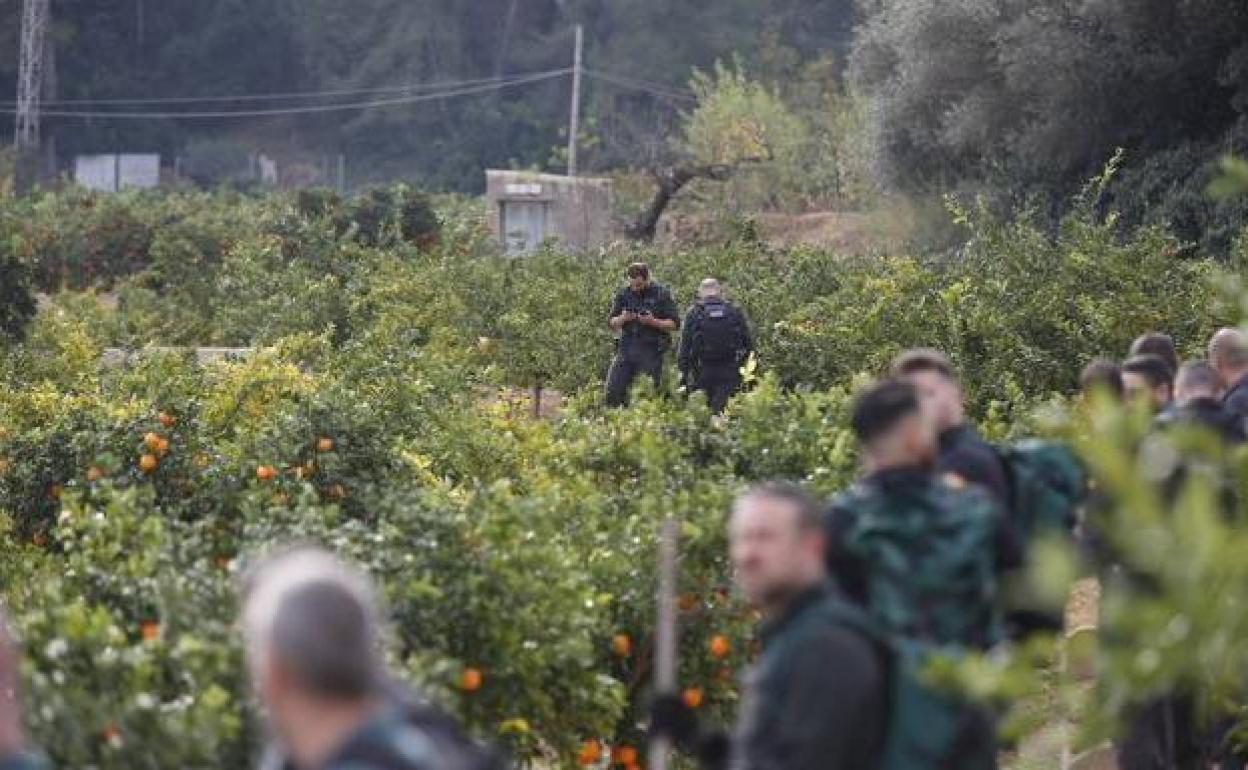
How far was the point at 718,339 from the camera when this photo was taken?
18844mm

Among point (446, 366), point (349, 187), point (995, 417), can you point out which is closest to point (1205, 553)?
point (995, 417)

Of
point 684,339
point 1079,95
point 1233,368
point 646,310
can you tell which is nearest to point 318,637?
point 1233,368

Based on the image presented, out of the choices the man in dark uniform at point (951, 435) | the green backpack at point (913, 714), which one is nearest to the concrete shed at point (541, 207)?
the man in dark uniform at point (951, 435)

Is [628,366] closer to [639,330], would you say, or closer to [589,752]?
[639,330]

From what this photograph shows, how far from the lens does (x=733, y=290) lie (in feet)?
80.8

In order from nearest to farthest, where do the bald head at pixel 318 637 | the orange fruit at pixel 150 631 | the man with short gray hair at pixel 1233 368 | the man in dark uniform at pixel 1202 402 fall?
the bald head at pixel 318 637, the orange fruit at pixel 150 631, the man in dark uniform at pixel 1202 402, the man with short gray hair at pixel 1233 368

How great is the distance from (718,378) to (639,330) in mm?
868

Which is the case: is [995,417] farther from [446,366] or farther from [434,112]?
[434,112]

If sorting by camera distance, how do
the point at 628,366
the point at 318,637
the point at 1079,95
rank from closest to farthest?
the point at 318,637 < the point at 628,366 < the point at 1079,95

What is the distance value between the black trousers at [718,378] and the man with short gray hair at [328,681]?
14598 millimetres

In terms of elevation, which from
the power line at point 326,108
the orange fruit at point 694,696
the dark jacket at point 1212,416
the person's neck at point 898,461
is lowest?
the orange fruit at point 694,696

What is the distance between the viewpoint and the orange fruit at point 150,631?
6941 mm

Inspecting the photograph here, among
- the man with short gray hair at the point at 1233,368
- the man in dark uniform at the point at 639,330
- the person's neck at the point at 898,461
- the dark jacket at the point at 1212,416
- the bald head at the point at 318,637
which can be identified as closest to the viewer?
the bald head at the point at 318,637

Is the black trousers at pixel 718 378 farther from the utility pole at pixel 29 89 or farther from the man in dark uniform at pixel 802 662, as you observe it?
the utility pole at pixel 29 89
